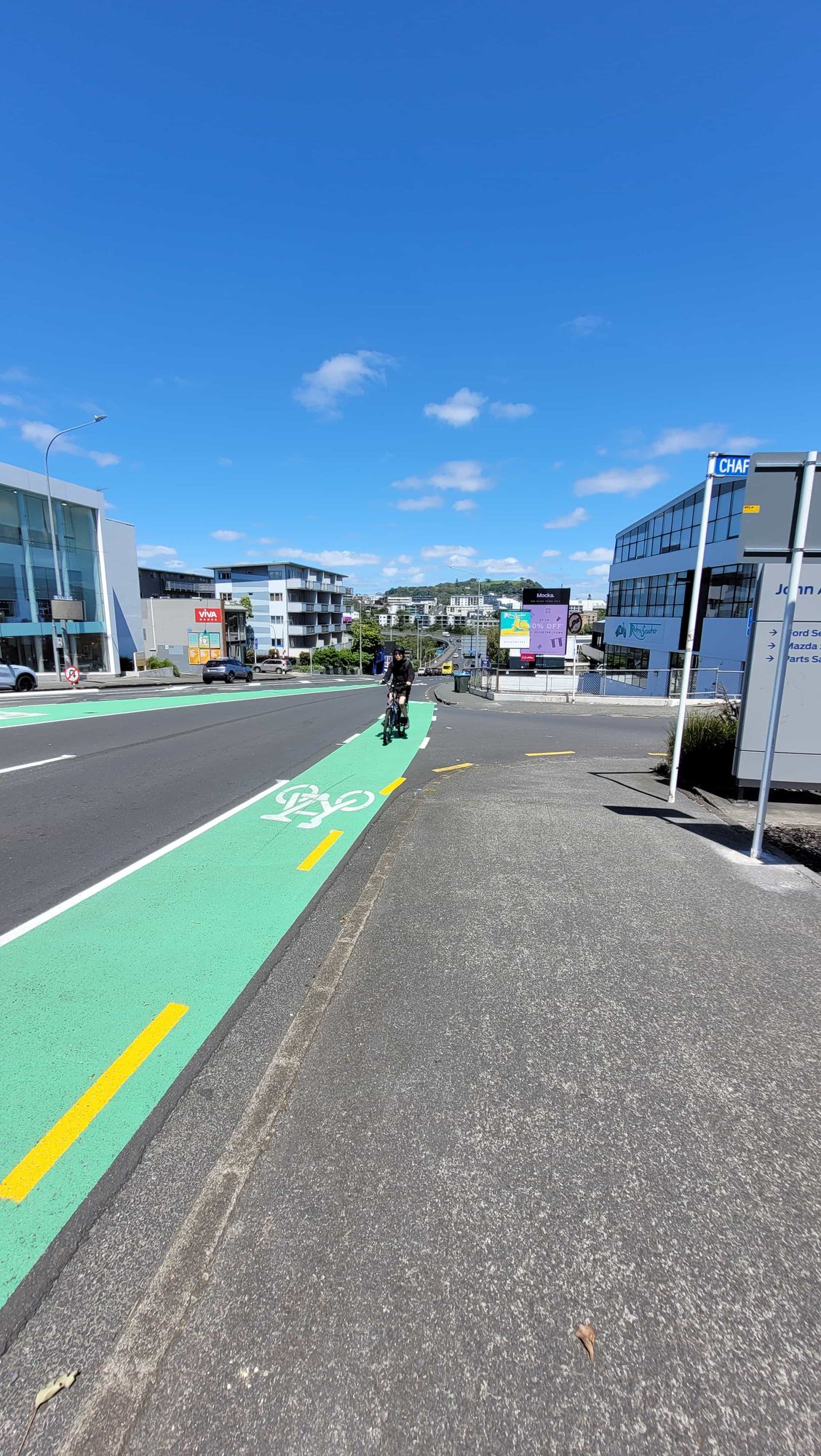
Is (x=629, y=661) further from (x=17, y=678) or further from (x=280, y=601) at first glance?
(x=280, y=601)

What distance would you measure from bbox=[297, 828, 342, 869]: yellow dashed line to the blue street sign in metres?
5.48

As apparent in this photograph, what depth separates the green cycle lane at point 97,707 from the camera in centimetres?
1524

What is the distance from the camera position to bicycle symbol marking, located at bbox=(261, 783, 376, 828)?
23.5 feet

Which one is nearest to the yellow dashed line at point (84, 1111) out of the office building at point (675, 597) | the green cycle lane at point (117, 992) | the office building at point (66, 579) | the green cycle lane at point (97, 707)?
the green cycle lane at point (117, 992)

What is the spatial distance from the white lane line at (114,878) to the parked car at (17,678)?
23276 mm

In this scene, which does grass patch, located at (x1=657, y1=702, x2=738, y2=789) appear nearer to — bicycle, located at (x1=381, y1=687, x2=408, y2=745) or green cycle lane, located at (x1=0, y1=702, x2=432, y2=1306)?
bicycle, located at (x1=381, y1=687, x2=408, y2=745)

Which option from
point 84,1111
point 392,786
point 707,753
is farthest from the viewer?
point 707,753

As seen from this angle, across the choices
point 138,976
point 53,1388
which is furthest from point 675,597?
point 53,1388

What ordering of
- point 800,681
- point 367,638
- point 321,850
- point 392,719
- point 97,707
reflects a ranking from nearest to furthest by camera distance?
point 321,850 < point 800,681 < point 392,719 < point 97,707 < point 367,638

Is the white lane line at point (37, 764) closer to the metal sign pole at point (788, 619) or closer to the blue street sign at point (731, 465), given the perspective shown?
the metal sign pole at point (788, 619)

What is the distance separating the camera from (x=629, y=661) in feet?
150

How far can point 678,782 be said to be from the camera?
9086mm

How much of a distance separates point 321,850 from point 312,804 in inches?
68.7

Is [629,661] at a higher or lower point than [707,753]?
lower
